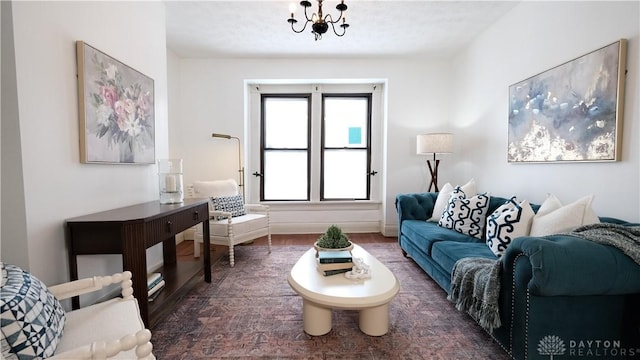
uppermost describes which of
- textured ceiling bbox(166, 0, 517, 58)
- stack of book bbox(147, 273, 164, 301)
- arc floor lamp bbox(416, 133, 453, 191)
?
textured ceiling bbox(166, 0, 517, 58)

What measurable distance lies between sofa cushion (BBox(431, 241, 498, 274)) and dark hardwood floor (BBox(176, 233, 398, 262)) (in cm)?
169

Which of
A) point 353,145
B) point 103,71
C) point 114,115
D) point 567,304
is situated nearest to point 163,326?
point 114,115

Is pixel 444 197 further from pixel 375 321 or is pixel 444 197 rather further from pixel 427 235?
pixel 375 321

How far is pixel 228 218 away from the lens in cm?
305

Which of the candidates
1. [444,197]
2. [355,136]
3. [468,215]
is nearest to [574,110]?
[468,215]

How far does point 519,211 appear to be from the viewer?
1.97 metres

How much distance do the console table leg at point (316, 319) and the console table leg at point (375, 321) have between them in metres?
0.25

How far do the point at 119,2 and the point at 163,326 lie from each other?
2445 millimetres

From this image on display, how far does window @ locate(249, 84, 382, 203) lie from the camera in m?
4.46

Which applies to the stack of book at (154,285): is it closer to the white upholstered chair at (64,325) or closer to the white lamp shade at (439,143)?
A: the white upholstered chair at (64,325)

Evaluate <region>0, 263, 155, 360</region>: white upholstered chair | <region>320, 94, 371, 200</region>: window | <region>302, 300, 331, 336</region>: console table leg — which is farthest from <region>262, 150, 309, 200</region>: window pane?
<region>0, 263, 155, 360</region>: white upholstered chair

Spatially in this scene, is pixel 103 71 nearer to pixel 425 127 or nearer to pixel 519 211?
pixel 519 211

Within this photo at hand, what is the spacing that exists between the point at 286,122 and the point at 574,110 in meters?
3.54

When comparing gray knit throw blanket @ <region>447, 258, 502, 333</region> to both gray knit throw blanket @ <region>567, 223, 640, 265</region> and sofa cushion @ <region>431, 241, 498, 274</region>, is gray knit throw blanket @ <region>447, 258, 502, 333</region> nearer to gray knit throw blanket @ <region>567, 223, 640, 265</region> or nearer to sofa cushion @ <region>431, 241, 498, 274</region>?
sofa cushion @ <region>431, 241, 498, 274</region>
